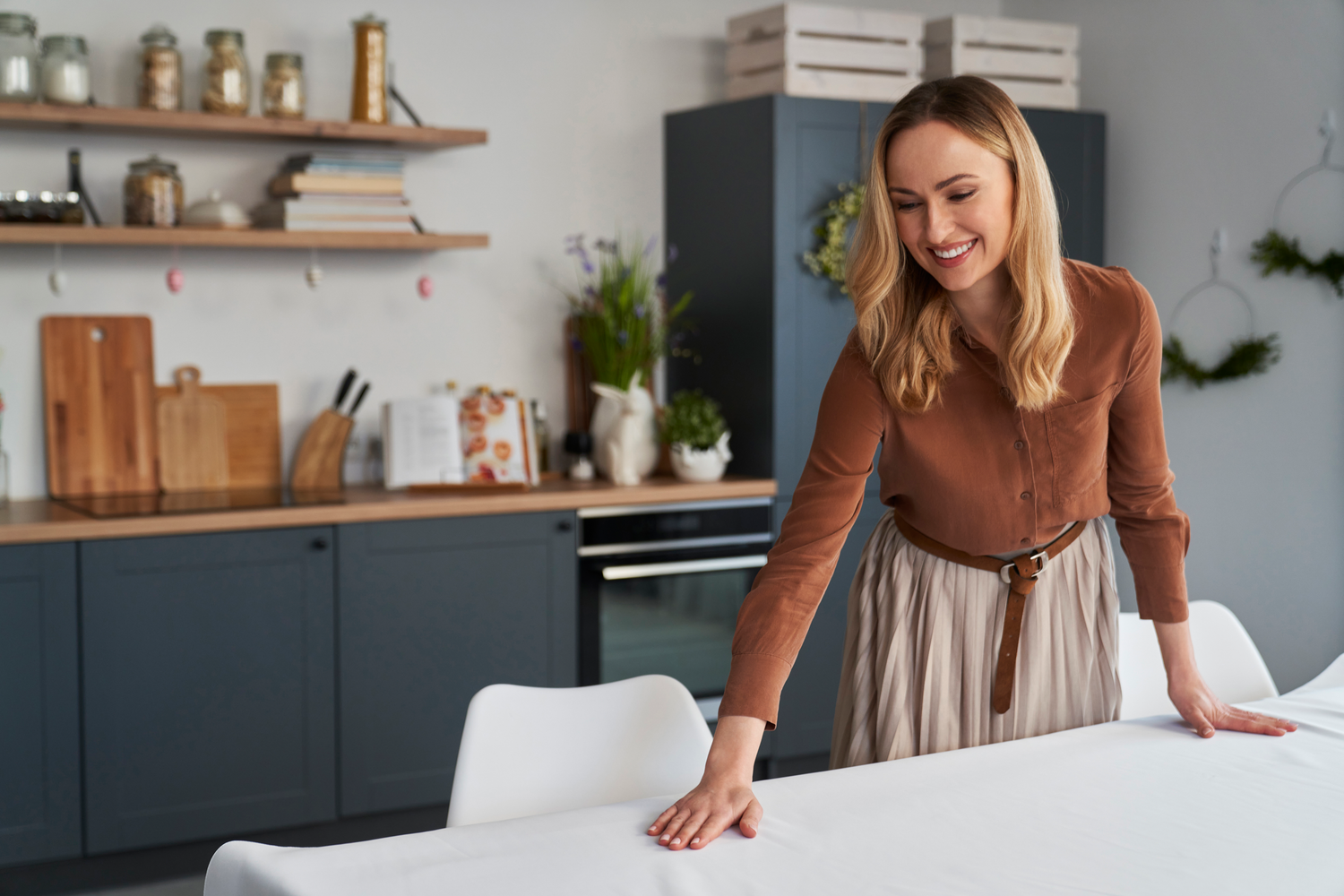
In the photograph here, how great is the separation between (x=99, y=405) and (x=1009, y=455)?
8.09 feet

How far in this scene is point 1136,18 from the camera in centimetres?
375

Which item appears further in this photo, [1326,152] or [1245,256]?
[1245,256]

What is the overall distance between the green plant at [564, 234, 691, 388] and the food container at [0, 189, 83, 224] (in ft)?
4.31

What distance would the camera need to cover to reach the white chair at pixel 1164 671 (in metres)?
2.00

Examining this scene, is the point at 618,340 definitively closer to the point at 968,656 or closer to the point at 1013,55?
the point at 1013,55

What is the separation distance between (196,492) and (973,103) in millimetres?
2438

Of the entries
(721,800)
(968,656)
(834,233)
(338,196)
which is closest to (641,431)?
(834,233)

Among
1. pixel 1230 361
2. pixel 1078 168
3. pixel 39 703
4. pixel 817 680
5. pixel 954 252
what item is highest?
pixel 1078 168

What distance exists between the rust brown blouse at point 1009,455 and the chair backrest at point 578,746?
0.31 m

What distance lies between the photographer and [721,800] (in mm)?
1290

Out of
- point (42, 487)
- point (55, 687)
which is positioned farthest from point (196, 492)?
point (55, 687)

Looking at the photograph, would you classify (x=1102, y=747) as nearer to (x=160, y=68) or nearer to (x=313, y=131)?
(x=313, y=131)

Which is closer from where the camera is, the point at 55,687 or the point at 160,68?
the point at 55,687

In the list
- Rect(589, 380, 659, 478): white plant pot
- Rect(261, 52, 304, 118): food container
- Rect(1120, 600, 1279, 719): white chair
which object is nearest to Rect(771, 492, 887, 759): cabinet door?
Rect(589, 380, 659, 478): white plant pot
